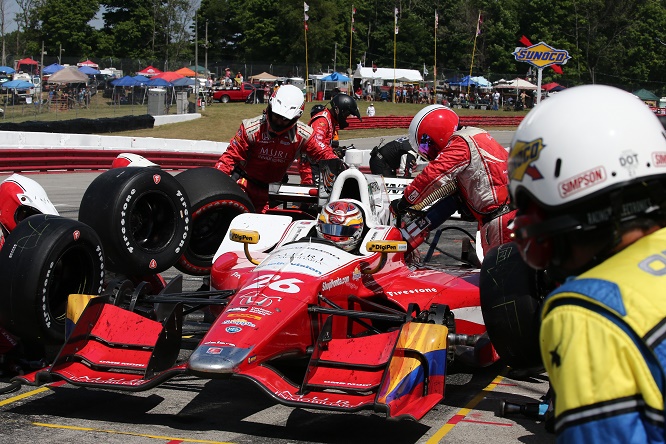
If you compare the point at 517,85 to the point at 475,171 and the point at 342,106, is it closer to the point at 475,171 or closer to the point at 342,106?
the point at 342,106

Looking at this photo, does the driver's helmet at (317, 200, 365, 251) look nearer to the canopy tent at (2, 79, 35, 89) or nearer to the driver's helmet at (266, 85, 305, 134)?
the driver's helmet at (266, 85, 305, 134)

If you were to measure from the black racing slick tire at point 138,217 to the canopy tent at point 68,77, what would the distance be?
34135 millimetres

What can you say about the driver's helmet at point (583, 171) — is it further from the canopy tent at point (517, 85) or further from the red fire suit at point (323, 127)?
the canopy tent at point (517, 85)

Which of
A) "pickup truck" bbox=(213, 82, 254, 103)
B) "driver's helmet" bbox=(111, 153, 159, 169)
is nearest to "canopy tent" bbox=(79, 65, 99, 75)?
"pickup truck" bbox=(213, 82, 254, 103)

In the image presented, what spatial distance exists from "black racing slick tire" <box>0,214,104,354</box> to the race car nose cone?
168cm

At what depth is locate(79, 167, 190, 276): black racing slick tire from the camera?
25.5 feet

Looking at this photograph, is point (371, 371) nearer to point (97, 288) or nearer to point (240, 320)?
point (240, 320)

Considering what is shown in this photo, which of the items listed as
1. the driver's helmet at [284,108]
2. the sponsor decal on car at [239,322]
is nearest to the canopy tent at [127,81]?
the driver's helmet at [284,108]

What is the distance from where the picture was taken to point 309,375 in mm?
5531

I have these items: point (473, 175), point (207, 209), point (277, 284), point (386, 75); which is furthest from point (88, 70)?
point (277, 284)

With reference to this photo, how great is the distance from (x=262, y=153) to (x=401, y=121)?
35014mm

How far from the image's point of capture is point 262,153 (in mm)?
10359

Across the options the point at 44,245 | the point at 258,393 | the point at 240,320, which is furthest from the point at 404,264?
the point at 44,245

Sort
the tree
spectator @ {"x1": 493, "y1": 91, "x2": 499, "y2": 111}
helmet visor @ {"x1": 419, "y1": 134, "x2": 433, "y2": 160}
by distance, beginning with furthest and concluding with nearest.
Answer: the tree, spectator @ {"x1": 493, "y1": 91, "x2": 499, "y2": 111}, helmet visor @ {"x1": 419, "y1": 134, "x2": 433, "y2": 160}
